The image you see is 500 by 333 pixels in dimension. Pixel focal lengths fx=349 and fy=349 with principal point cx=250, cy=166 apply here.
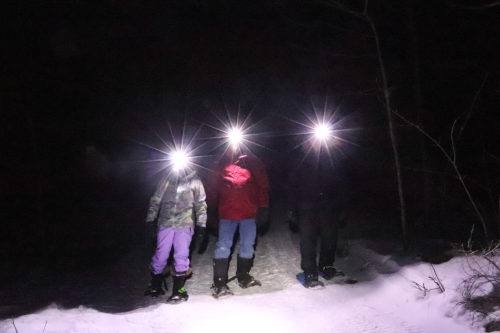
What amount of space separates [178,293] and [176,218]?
1098 millimetres

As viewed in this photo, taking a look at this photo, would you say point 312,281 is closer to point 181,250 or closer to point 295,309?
point 295,309

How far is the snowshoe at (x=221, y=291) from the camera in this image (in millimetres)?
5223

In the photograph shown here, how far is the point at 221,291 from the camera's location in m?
5.27

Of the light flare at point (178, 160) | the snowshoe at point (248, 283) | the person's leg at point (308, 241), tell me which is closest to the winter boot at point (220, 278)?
the snowshoe at point (248, 283)

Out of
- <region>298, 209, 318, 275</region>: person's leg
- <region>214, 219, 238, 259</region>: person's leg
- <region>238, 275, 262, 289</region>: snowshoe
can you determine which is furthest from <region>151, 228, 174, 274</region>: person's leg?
<region>298, 209, 318, 275</region>: person's leg

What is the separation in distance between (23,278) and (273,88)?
15271 mm

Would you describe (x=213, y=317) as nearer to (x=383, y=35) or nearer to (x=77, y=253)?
(x=77, y=253)

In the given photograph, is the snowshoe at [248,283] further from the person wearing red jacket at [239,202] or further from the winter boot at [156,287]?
the winter boot at [156,287]

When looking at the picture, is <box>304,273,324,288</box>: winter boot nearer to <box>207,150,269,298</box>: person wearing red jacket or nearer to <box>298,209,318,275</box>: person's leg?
<box>298,209,318,275</box>: person's leg

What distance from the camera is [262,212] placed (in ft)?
19.0

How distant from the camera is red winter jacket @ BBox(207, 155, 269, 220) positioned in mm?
5590

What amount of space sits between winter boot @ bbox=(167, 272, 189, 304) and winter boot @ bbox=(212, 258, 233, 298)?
0.45 metres

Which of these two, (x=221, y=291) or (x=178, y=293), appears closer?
(x=178, y=293)

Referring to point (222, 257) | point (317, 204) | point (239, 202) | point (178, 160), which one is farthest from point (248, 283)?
point (178, 160)
